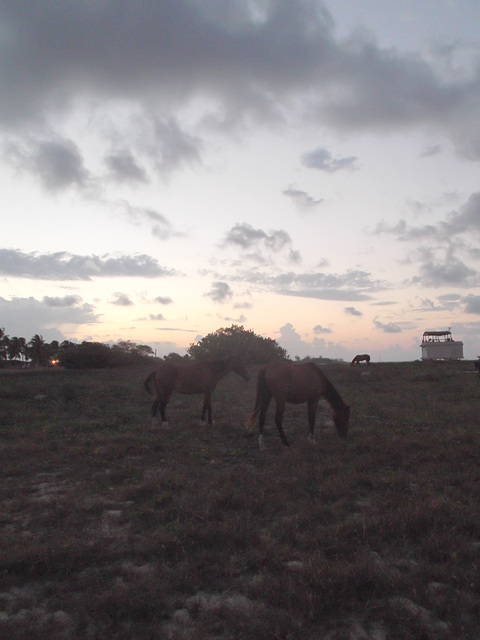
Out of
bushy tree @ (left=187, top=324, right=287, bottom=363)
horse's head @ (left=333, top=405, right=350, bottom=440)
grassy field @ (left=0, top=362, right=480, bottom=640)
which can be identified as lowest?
grassy field @ (left=0, top=362, right=480, bottom=640)

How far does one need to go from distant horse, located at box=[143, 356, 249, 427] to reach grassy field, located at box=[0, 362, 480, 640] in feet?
7.01

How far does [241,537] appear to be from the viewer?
17.4 ft

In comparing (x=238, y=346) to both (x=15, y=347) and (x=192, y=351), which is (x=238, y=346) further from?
(x=15, y=347)

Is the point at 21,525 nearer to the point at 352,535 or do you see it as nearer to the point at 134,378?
the point at 352,535

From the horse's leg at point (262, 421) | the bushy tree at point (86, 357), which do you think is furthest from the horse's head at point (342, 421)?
the bushy tree at point (86, 357)

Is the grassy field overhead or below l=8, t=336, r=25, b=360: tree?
below

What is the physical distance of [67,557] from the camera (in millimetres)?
4801

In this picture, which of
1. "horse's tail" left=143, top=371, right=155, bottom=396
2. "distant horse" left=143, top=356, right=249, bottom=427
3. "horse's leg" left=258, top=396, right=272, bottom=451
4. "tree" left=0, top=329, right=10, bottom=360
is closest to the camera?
"horse's leg" left=258, top=396, right=272, bottom=451

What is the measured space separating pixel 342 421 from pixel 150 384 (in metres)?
Answer: 7.04

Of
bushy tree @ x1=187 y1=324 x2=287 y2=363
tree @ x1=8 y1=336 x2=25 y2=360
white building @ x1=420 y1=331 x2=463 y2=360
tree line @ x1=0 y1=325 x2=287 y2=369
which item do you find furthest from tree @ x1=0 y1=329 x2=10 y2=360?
white building @ x1=420 y1=331 x2=463 y2=360

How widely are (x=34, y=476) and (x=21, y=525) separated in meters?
2.60

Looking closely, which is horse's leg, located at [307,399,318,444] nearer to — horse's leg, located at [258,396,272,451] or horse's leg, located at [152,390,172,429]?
horse's leg, located at [258,396,272,451]

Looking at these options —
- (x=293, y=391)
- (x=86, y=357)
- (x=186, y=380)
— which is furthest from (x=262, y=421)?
(x=86, y=357)

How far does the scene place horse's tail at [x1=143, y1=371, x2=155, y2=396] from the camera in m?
14.2
